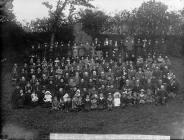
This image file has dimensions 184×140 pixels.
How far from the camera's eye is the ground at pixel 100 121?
17062mm

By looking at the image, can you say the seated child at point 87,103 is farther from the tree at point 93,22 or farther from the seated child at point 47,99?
the tree at point 93,22

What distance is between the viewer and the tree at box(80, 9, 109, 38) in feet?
94.4

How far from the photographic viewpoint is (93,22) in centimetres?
2920

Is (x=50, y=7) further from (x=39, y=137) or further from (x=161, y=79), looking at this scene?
(x=39, y=137)

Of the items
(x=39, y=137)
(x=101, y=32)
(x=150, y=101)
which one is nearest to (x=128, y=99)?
(x=150, y=101)

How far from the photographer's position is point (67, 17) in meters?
28.6

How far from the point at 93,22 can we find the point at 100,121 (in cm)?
1238

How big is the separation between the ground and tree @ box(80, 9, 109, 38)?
9.91 meters

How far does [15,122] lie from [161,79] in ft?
25.6

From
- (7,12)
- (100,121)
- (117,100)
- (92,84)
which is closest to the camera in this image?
(100,121)

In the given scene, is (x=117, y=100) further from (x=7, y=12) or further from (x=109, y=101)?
(x=7, y=12)

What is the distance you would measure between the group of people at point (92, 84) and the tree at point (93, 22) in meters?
5.96

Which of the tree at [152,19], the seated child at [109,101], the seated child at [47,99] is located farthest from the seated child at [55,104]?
the tree at [152,19]

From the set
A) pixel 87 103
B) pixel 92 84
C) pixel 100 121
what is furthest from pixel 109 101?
pixel 100 121
